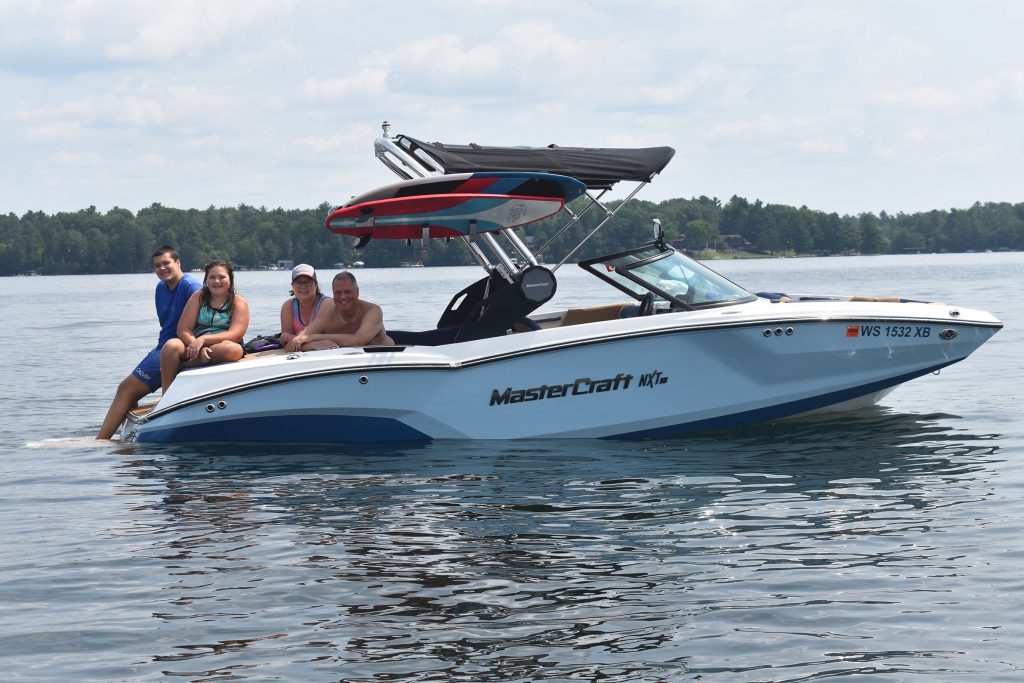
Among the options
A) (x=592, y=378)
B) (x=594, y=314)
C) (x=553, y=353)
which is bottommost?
(x=592, y=378)

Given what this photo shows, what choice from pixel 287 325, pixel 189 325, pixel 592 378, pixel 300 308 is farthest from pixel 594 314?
pixel 189 325

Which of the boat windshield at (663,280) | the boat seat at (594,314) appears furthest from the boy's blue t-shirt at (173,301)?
the boat windshield at (663,280)

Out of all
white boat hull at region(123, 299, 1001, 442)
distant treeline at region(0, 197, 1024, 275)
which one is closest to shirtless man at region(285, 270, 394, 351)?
white boat hull at region(123, 299, 1001, 442)

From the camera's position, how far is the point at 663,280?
33.0 feet

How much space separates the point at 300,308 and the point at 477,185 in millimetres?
2168

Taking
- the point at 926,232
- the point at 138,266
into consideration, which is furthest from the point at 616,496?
the point at 926,232

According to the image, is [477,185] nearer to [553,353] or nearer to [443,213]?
[443,213]

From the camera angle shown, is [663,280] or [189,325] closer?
[663,280]

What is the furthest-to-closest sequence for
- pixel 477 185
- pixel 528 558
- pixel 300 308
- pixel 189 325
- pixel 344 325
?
pixel 300 308 < pixel 344 325 < pixel 189 325 < pixel 477 185 < pixel 528 558

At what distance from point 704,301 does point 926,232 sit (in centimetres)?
17123

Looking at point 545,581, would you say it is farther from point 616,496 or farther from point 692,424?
point 692,424

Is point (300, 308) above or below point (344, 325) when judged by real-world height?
above

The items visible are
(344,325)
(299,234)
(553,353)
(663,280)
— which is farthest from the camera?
(299,234)

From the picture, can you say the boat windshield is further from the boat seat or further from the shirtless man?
the shirtless man
